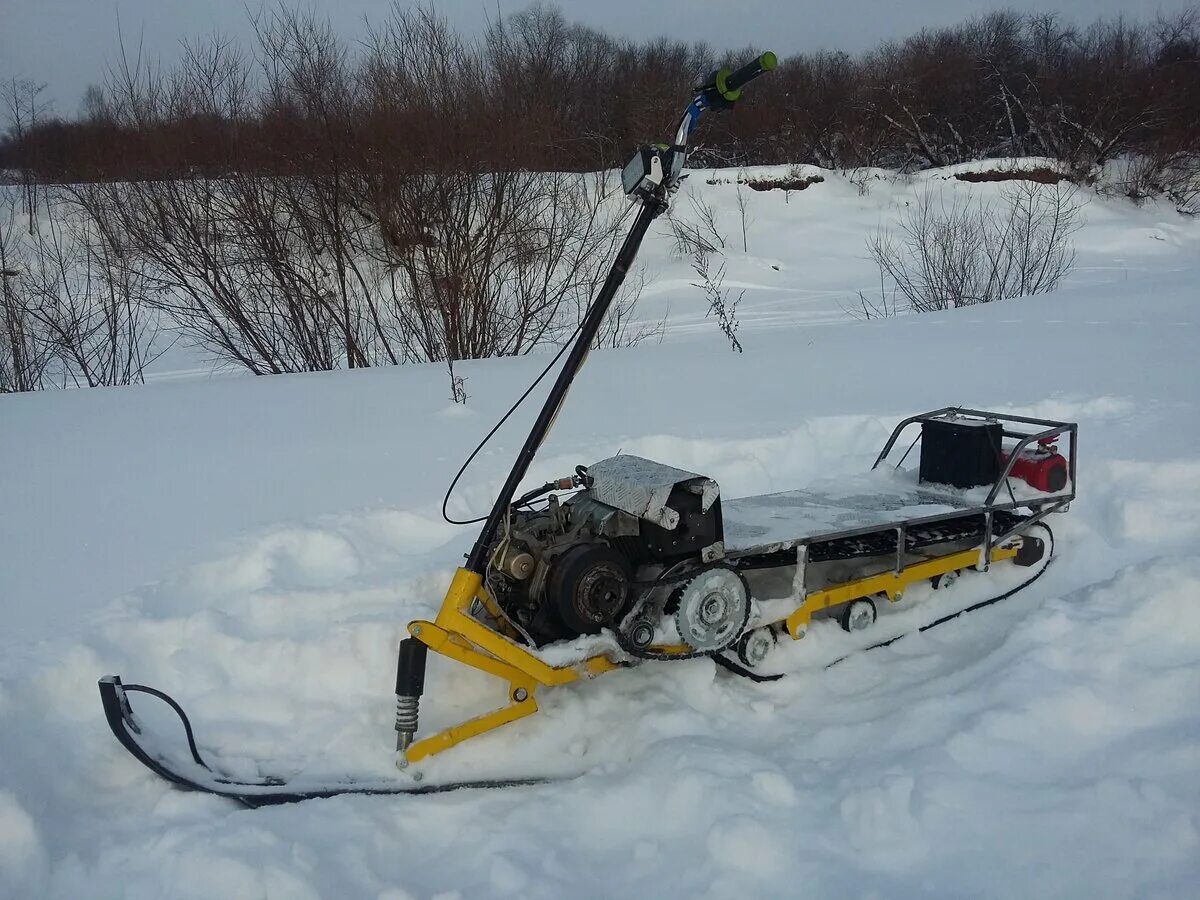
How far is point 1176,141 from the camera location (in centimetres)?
2703

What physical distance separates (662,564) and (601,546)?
347 mm

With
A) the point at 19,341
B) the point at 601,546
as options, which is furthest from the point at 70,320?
the point at 601,546

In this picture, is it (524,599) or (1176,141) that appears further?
(1176,141)

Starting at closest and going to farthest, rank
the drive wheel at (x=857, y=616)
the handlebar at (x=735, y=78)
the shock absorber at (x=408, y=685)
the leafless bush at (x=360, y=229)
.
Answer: the handlebar at (x=735, y=78) → the shock absorber at (x=408, y=685) → the drive wheel at (x=857, y=616) → the leafless bush at (x=360, y=229)

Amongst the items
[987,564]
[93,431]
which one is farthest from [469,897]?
[93,431]

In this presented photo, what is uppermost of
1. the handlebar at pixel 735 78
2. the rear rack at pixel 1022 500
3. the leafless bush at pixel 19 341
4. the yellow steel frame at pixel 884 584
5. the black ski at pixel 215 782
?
the handlebar at pixel 735 78

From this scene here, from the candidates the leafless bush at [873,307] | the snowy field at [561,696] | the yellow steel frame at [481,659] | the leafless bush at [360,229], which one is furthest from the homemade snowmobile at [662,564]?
Answer: the leafless bush at [873,307]

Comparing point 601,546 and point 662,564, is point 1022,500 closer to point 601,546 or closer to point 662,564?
point 662,564

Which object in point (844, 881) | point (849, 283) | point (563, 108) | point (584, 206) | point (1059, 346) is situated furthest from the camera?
point (849, 283)

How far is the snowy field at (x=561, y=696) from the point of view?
2344 mm

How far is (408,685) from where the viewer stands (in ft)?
9.04

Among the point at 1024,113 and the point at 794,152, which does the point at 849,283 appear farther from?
the point at 1024,113

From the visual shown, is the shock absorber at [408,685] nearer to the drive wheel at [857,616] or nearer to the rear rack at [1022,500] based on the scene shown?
the drive wheel at [857,616]

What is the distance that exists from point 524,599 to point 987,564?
2.34 metres
